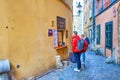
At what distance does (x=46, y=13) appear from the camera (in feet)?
22.5

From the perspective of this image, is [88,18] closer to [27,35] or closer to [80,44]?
[80,44]

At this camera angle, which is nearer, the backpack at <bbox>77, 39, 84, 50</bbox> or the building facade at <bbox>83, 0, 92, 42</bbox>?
the backpack at <bbox>77, 39, 84, 50</bbox>

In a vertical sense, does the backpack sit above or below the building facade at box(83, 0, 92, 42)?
below

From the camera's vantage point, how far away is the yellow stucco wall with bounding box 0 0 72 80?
4.77m

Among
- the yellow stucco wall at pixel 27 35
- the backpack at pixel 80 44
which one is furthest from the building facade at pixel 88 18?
the yellow stucco wall at pixel 27 35

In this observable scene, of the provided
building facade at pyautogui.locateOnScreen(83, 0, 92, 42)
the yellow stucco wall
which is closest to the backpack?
the yellow stucco wall

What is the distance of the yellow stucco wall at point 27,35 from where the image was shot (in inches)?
188

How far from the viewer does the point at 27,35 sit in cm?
557

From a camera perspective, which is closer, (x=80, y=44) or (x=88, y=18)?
(x=80, y=44)

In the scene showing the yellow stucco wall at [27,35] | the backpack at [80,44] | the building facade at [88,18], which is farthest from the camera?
the building facade at [88,18]

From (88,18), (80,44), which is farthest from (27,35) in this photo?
(88,18)

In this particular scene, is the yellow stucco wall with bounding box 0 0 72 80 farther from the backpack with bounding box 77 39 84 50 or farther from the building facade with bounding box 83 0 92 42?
the building facade with bounding box 83 0 92 42

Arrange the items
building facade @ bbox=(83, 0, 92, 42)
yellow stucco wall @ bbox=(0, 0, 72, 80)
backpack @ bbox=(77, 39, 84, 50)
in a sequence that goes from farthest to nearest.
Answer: building facade @ bbox=(83, 0, 92, 42), backpack @ bbox=(77, 39, 84, 50), yellow stucco wall @ bbox=(0, 0, 72, 80)

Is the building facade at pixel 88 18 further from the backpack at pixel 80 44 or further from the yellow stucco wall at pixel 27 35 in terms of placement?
the yellow stucco wall at pixel 27 35
